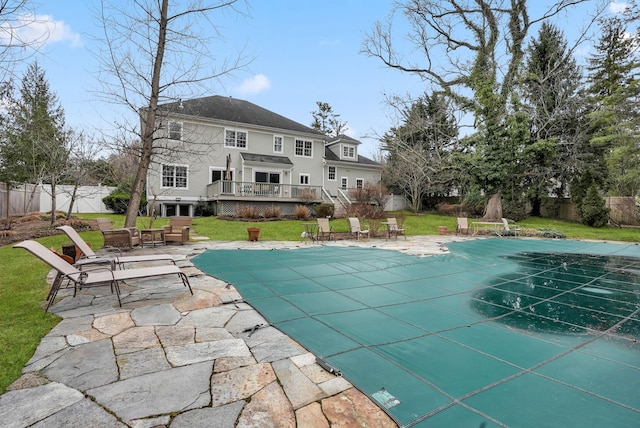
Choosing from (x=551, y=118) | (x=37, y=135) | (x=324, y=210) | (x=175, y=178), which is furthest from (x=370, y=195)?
(x=37, y=135)

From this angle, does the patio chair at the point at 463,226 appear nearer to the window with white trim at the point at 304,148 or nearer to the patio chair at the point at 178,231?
the patio chair at the point at 178,231

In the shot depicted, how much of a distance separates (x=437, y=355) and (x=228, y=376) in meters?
1.89

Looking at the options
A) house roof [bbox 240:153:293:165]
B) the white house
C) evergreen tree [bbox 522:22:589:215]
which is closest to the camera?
the white house

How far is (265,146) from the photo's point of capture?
23.9 m

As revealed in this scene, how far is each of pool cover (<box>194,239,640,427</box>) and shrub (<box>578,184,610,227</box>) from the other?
14.6m

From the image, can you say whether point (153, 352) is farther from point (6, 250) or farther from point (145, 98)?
point (145, 98)

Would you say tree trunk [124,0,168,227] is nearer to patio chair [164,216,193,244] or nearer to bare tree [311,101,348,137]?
patio chair [164,216,193,244]

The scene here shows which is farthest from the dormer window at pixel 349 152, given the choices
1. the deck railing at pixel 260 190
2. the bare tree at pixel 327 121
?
the bare tree at pixel 327 121

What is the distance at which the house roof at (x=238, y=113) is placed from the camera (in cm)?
2205

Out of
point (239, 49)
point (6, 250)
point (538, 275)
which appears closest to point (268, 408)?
point (538, 275)

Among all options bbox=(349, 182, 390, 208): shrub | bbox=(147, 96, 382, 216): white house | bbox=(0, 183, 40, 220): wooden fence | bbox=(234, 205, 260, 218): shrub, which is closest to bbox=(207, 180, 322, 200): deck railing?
bbox=(147, 96, 382, 216): white house

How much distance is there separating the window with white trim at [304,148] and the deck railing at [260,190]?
13.4 feet

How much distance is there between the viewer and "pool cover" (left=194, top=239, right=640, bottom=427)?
2291mm

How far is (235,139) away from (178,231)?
1362cm
